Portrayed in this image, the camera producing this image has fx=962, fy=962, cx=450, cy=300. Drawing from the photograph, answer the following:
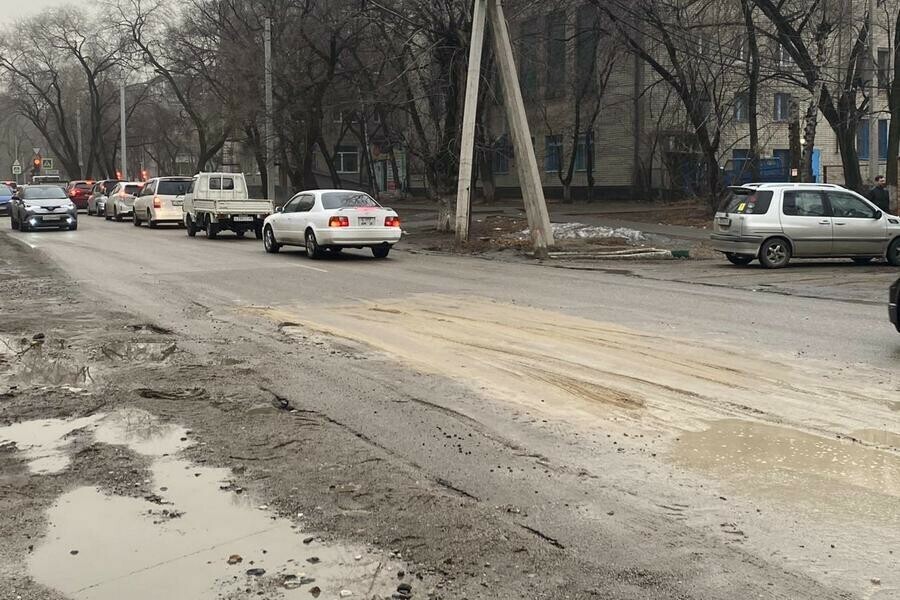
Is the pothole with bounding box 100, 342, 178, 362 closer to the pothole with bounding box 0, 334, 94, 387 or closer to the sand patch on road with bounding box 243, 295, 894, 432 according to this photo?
the pothole with bounding box 0, 334, 94, 387

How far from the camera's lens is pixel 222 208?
89.5 ft

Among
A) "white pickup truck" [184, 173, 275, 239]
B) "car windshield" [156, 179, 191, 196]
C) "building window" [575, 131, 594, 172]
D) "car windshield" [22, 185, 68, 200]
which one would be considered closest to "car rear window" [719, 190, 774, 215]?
"white pickup truck" [184, 173, 275, 239]

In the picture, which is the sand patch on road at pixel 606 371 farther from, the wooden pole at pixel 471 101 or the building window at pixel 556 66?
the building window at pixel 556 66

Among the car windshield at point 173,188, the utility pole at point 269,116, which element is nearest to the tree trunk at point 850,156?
the utility pole at point 269,116

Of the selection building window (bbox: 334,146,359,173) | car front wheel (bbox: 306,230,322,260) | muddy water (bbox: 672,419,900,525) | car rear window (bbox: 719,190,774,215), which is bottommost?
muddy water (bbox: 672,419,900,525)

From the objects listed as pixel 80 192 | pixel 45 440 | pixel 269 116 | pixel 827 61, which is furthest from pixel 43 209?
pixel 45 440

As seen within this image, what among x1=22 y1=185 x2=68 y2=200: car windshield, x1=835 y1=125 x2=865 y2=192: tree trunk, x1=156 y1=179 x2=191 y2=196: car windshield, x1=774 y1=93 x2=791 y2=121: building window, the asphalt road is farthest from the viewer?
x1=774 y1=93 x2=791 y2=121: building window

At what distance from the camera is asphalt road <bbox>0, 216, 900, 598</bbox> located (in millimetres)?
4379

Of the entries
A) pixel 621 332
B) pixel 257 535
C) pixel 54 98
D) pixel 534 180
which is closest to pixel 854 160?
pixel 534 180

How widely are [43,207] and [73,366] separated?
2483 centimetres

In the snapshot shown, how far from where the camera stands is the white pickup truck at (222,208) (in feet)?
89.8

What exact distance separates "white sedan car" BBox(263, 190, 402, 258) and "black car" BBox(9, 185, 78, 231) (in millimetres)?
13413

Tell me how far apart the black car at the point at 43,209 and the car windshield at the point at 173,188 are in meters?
3.32

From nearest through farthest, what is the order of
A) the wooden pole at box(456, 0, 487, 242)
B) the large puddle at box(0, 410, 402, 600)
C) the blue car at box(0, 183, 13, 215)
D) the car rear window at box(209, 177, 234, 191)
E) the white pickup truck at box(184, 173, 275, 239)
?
1. the large puddle at box(0, 410, 402, 600)
2. the wooden pole at box(456, 0, 487, 242)
3. the white pickup truck at box(184, 173, 275, 239)
4. the car rear window at box(209, 177, 234, 191)
5. the blue car at box(0, 183, 13, 215)
